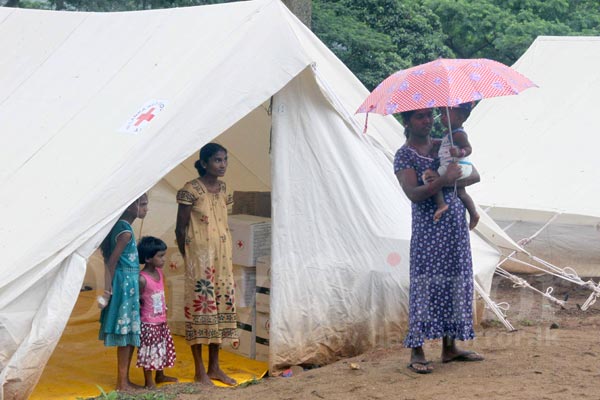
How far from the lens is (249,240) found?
5.73 meters

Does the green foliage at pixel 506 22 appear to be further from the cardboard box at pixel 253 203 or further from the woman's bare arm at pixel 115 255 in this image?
the woman's bare arm at pixel 115 255

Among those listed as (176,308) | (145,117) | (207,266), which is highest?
(145,117)

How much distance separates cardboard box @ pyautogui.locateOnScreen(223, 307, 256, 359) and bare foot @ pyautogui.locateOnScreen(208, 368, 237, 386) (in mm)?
510

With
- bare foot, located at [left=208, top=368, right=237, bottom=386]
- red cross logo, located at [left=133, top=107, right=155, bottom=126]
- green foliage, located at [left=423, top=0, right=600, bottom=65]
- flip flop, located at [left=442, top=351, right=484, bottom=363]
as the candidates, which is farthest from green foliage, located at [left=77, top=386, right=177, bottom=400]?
green foliage, located at [left=423, top=0, right=600, bottom=65]

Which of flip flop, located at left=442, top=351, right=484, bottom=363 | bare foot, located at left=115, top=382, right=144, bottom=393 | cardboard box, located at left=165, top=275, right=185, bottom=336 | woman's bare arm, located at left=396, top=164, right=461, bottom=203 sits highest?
woman's bare arm, located at left=396, top=164, right=461, bottom=203

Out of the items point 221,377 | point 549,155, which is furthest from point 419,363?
point 549,155

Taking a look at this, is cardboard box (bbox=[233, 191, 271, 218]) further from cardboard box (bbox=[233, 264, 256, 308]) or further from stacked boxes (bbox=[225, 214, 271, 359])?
cardboard box (bbox=[233, 264, 256, 308])

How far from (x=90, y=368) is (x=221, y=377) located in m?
0.89

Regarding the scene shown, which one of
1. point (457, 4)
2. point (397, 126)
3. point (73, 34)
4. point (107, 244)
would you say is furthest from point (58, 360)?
point (457, 4)

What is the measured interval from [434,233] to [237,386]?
1367 mm

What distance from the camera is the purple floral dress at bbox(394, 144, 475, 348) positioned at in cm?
479

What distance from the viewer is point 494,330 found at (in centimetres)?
599

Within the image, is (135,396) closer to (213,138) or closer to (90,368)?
(90,368)

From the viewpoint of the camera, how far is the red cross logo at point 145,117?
4852 millimetres
